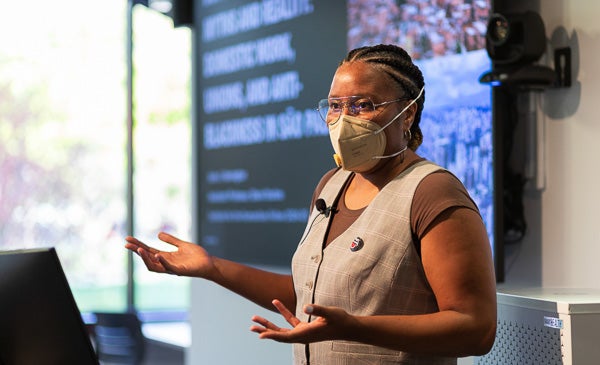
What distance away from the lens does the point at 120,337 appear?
4633 millimetres

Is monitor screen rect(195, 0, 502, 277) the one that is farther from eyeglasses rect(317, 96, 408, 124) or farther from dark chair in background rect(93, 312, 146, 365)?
eyeglasses rect(317, 96, 408, 124)

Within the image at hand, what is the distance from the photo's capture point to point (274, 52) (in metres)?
4.61

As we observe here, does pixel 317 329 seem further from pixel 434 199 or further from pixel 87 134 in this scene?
pixel 87 134

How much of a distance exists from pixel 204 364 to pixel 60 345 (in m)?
3.56

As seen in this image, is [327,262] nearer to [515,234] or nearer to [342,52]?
[515,234]

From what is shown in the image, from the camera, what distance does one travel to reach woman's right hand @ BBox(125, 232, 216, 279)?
202cm

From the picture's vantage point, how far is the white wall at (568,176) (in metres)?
2.82

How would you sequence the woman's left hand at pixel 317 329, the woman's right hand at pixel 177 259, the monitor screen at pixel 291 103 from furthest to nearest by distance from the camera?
the monitor screen at pixel 291 103
the woman's right hand at pixel 177 259
the woman's left hand at pixel 317 329

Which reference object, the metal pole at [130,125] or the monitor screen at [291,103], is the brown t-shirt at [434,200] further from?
the metal pole at [130,125]

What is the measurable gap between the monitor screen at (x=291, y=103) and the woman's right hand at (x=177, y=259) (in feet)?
4.26

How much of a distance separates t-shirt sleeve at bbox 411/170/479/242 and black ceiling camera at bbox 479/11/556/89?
1254mm

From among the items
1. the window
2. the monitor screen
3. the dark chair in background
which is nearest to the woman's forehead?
the monitor screen

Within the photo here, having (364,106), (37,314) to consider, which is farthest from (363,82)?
(37,314)

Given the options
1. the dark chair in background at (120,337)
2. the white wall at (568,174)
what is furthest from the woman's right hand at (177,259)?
the dark chair in background at (120,337)
